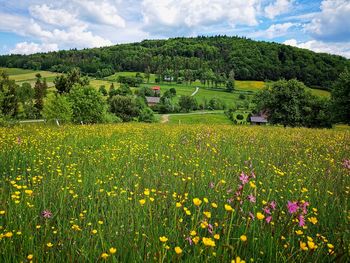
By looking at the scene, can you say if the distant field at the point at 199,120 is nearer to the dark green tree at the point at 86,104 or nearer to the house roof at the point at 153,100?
the house roof at the point at 153,100

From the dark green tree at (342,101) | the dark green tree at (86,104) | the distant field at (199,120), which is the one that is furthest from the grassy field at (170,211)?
the distant field at (199,120)

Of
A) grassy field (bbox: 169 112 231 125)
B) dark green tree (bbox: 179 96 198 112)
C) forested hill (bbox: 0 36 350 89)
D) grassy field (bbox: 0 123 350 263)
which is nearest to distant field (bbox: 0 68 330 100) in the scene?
forested hill (bbox: 0 36 350 89)

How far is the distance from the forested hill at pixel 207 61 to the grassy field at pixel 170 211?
407ft

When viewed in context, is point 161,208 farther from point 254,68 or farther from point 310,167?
point 254,68

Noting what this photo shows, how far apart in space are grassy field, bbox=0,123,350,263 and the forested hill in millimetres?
124011

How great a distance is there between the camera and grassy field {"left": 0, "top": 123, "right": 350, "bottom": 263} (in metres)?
2.45

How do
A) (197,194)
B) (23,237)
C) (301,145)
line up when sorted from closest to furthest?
(23,237)
(197,194)
(301,145)

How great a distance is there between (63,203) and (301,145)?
826 cm

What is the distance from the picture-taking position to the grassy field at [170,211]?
245cm

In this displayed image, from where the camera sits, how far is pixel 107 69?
477 feet

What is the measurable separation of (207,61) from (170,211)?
7170 inches

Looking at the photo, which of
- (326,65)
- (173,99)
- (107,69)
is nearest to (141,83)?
(107,69)

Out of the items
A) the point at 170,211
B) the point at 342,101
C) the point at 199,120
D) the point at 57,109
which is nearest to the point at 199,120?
the point at 199,120

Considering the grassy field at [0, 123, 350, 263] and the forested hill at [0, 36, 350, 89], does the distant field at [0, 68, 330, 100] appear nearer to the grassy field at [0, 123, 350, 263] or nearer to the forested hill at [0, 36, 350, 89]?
the forested hill at [0, 36, 350, 89]
